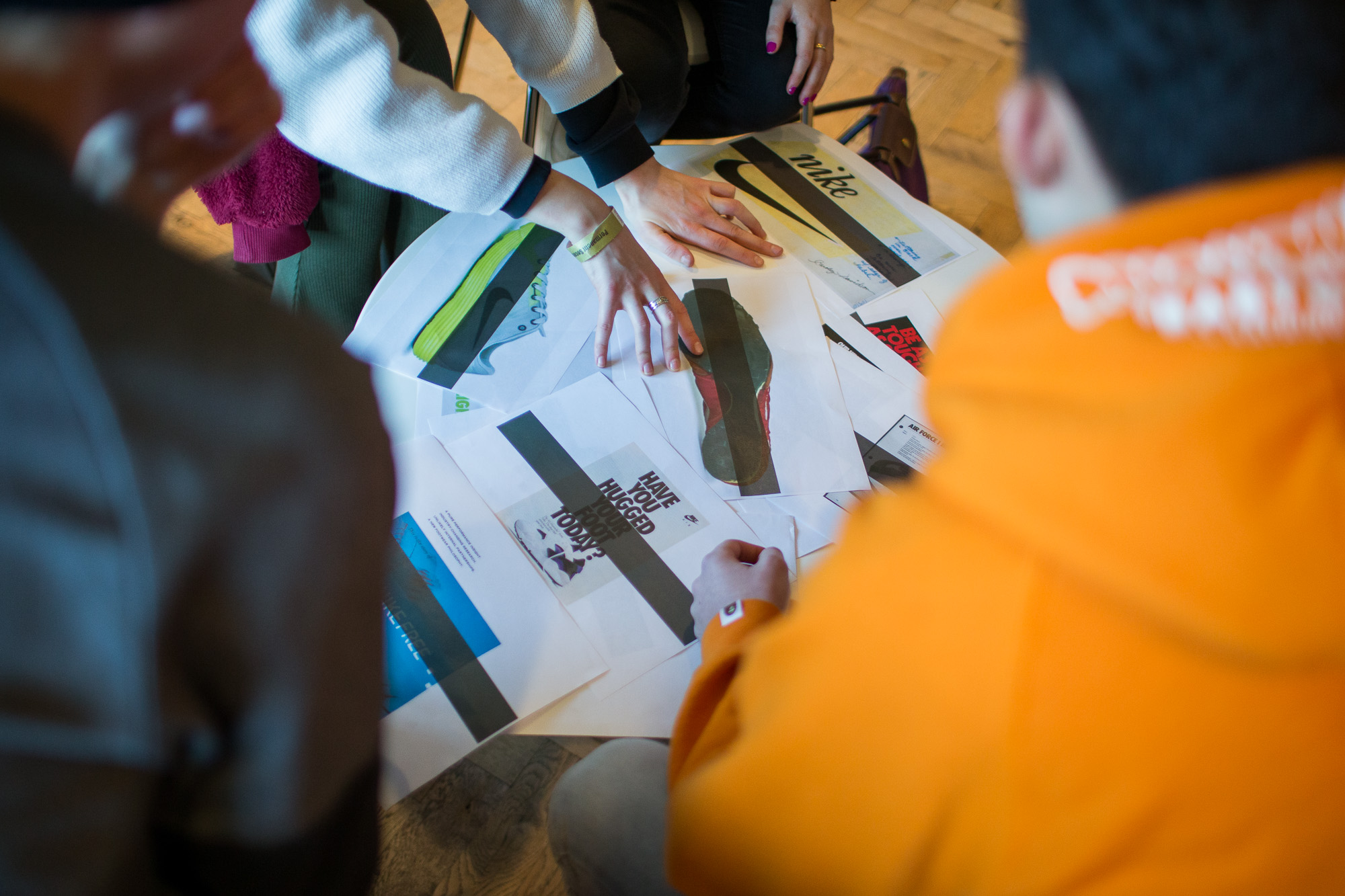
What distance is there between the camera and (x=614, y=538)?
0.69 metres

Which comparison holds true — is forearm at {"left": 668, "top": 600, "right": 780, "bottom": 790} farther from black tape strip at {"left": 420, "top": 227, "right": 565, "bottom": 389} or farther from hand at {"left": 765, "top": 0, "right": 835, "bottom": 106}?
hand at {"left": 765, "top": 0, "right": 835, "bottom": 106}

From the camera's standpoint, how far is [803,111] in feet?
4.29

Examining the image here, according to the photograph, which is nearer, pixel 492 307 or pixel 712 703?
pixel 712 703

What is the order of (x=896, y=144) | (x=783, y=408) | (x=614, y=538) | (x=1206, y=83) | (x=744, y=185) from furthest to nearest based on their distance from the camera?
(x=896, y=144), (x=744, y=185), (x=783, y=408), (x=614, y=538), (x=1206, y=83)

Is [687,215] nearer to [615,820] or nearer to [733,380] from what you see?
[733,380]

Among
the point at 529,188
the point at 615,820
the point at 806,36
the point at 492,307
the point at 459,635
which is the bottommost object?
the point at 615,820

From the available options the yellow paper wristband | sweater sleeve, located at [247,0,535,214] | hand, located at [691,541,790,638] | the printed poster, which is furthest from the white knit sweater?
hand, located at [691,541,790,638]

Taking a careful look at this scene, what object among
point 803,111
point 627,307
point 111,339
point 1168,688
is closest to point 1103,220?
point 1168,688

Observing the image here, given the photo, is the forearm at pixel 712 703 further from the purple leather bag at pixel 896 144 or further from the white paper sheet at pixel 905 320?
the purple leather bag at pixel 896 144

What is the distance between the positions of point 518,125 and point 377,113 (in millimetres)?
1292

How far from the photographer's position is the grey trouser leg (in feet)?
2.00

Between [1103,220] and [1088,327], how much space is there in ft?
0.21

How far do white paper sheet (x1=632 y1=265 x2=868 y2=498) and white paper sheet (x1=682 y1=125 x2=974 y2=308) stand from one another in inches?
2.9

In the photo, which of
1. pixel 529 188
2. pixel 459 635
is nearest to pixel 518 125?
pixel 529 188
